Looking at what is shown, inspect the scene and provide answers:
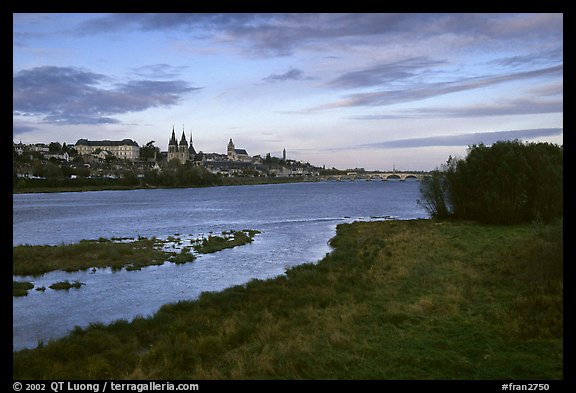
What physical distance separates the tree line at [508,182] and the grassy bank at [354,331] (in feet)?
70.7

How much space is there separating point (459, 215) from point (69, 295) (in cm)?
4060

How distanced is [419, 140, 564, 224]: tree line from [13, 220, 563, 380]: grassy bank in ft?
70.7

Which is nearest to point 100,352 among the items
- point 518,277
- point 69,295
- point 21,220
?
point 69,295

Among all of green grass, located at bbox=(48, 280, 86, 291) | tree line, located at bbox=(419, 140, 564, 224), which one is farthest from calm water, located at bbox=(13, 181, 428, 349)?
tree line, located at bbox=(419, 140, 564, 224)

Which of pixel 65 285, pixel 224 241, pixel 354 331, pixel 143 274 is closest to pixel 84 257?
pixel 143 274

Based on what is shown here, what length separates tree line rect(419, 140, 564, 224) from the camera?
4416 centimetres

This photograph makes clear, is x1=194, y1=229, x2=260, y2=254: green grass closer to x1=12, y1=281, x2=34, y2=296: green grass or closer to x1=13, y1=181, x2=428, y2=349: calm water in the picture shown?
x1=13, y1=181, x2=428, y2=349: calm water

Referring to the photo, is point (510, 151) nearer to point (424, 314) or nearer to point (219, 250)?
point (219, 250)

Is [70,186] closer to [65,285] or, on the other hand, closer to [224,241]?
[224,241]

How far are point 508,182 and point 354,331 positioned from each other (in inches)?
→ 1397

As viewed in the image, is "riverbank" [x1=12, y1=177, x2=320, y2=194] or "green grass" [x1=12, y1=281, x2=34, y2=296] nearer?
"green grass" [x1=12, y1=281, x2=34, y2=296]

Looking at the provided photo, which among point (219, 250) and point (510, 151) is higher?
point (510, 151)
